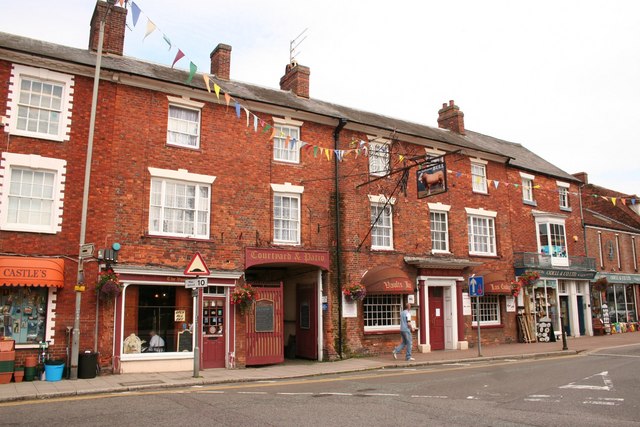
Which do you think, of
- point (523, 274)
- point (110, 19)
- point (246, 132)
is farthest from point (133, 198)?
point (523, 274)

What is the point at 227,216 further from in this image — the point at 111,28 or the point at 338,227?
the point at 111,28

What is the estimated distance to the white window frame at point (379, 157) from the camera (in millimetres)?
20716

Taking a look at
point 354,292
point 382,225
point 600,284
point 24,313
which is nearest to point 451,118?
point 382,225

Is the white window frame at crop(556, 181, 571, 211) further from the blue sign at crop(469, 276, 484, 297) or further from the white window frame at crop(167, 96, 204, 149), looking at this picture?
the white window frame at crop(167, 96, 204, 149)

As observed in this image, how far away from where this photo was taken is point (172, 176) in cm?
1625

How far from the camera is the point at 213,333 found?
16328mm

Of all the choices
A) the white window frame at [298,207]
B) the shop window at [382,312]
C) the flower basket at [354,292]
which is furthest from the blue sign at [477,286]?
the white window frame at [298,207]

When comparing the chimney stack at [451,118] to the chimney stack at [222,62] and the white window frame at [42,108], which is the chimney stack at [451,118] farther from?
the white window frame at [42,108]

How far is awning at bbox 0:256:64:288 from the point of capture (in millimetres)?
13156

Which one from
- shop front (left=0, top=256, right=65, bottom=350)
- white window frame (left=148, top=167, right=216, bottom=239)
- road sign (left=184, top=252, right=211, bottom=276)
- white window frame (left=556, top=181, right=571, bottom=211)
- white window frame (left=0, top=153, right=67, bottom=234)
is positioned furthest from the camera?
white window frame (left=556, top=181, right=571, bottom=211)

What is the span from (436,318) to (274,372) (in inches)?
342

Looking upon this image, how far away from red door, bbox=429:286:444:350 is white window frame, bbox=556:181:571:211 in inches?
418

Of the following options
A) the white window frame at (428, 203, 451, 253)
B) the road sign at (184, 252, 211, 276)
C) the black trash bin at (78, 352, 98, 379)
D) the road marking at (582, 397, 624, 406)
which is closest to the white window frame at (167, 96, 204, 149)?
the road sign at (184, 252, 211, 276)

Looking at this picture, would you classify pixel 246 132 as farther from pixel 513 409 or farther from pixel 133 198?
pixel 513 409
